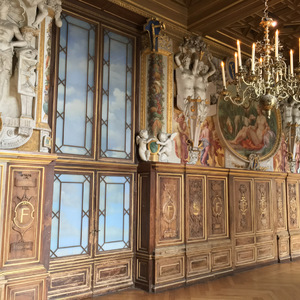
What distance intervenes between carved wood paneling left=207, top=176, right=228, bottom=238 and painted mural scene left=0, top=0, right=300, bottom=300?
0.04m

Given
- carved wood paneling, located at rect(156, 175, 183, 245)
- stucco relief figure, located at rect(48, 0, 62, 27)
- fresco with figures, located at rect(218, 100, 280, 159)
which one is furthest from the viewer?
fresco with figures, located at rect(218, 100, 280, 159)

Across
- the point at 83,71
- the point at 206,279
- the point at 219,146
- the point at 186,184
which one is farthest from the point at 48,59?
the point at 206,279

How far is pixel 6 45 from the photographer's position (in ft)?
15.7

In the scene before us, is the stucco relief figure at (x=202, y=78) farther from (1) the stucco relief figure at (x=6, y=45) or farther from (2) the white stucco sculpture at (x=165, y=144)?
(1) the stucco relief figure at (x=6, y=45)

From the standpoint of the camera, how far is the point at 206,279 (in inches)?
275

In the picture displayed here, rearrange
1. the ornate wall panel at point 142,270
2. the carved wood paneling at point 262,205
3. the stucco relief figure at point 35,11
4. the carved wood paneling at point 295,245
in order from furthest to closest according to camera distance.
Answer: the carved wood paneling at point 295,245 < the carved wood paneling at point 262,205 < the ornate wall panel at point 142,270 < the stucco relief figure at point 35,11

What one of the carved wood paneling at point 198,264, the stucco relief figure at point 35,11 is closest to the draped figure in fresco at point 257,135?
the carved wood paneling at point 198,264

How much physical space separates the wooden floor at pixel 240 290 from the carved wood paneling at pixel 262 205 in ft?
4.27

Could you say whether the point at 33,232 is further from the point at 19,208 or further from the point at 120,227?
the point at 120,227

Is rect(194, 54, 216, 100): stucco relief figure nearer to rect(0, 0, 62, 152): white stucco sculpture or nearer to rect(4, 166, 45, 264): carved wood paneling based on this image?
rect(0, 0, 62, 152): white stucco sculpture

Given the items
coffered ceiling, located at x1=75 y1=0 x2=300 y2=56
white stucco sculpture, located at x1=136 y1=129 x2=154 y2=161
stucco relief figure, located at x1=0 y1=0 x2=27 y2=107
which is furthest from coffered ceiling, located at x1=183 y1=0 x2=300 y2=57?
stucco relief figure, located at x1=0 y1=0 x2=27 y2=107

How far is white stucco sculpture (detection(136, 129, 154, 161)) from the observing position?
21.6 feet

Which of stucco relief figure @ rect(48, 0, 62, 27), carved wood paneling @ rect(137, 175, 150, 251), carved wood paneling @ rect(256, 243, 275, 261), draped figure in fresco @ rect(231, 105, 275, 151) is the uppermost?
stucco relief figure @ rect(48, 0, 62, 27)

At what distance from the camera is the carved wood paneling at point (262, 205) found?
8.55 metres
